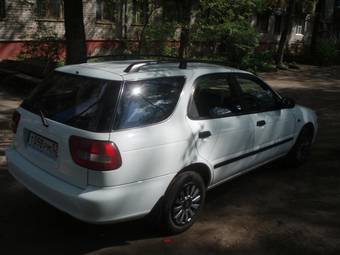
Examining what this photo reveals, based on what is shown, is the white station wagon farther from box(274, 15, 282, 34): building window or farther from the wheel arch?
box(274, 15, 282, 34): building window

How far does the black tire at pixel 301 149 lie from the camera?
586 cm

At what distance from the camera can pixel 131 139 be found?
3461 mm

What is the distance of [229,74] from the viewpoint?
15.6ft

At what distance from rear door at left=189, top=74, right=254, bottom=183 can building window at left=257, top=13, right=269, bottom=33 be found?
26361 mm

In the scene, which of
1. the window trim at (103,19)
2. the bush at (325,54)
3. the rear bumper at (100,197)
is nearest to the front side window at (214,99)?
the rear bumper at (100,197)

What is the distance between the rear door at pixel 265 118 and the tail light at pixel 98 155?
1.95 m

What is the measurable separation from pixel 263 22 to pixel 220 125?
27626mm

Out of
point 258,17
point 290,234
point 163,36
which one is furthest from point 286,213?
point 258,17

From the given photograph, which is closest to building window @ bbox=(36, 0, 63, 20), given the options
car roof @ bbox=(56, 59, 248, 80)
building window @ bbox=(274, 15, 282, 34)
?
car roof @ bbox=(56, 59, 248, 80)

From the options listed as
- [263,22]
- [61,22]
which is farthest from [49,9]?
[263,22]

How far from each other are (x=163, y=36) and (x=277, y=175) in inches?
483

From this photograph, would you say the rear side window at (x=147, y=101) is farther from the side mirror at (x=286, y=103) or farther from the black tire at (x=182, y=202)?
the side mirror at (x=286, y=103)

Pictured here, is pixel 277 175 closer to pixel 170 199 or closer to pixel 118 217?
Answer: pixel 170 199

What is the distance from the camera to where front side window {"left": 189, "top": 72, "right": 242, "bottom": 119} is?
416cm
